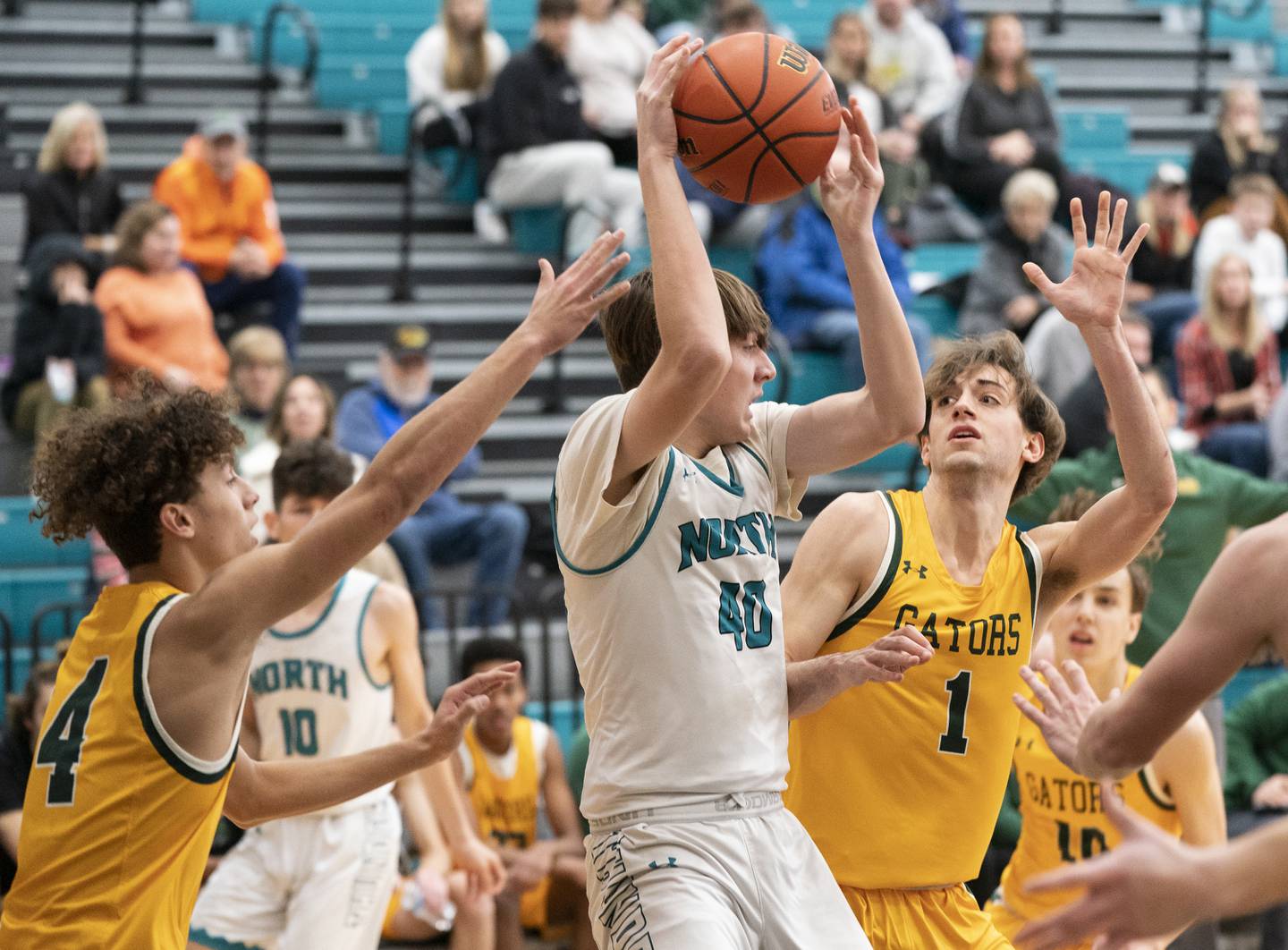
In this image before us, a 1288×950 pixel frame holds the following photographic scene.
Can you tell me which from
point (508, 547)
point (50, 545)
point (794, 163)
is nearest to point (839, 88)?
point (508, 547)

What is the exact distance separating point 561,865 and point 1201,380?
216 inches

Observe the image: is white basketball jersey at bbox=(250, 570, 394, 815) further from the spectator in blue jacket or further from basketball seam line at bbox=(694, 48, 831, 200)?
the spectator in blue jacket

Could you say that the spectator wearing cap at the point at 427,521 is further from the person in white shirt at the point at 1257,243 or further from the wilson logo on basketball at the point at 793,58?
the person in white shirt at the point at 1257,243

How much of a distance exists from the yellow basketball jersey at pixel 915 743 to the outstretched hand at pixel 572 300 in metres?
1.47

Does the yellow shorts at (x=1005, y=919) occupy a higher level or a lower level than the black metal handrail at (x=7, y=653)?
lower

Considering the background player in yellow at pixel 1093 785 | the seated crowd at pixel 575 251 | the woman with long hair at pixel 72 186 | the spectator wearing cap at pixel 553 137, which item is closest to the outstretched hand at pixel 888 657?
the background player in yellow at pixel 1093 785

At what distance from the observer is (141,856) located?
147 inches

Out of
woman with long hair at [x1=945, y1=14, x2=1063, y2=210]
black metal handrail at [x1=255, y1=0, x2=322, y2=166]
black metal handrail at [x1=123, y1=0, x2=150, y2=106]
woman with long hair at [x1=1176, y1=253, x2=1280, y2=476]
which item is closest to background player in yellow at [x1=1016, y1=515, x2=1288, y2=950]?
woman with long hair at [x1=1176, y1=253, x2=1280, y2=476]

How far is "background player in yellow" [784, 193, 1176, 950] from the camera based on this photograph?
15.3 ft

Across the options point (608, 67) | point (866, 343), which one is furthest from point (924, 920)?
point (608, 67)

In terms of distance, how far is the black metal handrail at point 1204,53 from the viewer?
15.5 metres

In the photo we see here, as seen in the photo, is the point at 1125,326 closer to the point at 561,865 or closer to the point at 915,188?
the point at 915,188

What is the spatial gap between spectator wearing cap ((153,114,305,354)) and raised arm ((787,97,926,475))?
21.8 ft

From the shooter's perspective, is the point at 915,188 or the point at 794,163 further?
the point at 915,188
